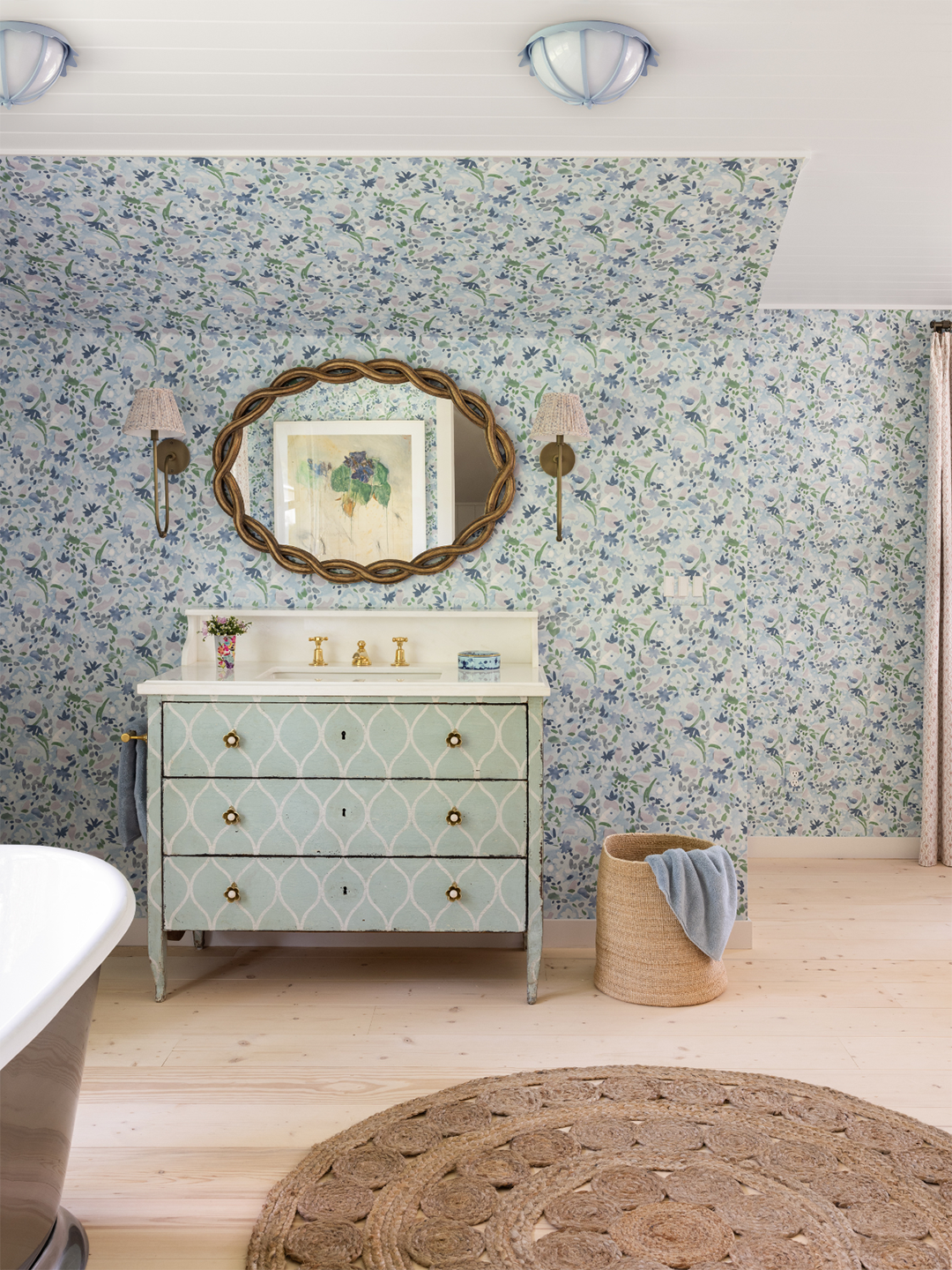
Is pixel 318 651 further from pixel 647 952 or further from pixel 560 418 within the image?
pixel 647 952

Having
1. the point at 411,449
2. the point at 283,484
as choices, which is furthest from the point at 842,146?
the point at 283,484

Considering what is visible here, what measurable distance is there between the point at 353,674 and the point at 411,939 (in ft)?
3.10

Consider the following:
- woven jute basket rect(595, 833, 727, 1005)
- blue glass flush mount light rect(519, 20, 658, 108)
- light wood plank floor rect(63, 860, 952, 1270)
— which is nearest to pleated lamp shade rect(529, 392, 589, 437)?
blue glass flush mount light rect(519, 20, 658, 108)

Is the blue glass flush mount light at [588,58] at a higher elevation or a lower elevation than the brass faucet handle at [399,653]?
higher

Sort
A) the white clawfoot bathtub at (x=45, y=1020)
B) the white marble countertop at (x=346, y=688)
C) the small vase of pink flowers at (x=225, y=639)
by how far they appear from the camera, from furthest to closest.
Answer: the small vase of pink flowers at (x=225, y=639)
the white marble countertop at (x=346, y=688)
the white clawfoot bathtub at (x=45, y=1020)

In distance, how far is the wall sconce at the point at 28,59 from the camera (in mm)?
2184

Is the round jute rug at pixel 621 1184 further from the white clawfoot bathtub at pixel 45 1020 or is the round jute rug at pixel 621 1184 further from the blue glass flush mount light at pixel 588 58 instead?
the blue glass flush mount light at pixel 588 58

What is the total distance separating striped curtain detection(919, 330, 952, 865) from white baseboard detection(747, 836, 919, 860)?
115 millimetres

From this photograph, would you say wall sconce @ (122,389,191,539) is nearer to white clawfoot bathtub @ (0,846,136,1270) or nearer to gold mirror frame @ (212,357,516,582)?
gold mirror frame @ (212,357,516,582)

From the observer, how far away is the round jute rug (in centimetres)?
189

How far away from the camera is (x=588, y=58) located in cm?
219

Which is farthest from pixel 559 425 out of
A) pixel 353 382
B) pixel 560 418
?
pixel 353 382

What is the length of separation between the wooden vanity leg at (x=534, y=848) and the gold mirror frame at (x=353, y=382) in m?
0.74

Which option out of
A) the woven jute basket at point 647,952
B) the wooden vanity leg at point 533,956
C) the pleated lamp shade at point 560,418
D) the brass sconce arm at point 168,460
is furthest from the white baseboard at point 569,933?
the brass sconce arm at point 168,460
